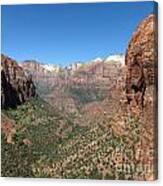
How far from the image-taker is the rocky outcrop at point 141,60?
158 inches

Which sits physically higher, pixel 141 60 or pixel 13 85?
pixel 141 60

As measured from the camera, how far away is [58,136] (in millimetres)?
4191

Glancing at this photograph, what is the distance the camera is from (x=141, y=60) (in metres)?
Result: 4.05

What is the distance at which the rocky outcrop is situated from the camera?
4012 millimetres

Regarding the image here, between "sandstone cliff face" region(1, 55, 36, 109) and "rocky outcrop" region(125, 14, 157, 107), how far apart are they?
1.80ft

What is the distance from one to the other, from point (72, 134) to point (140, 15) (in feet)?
2.41

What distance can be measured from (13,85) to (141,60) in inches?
28.6

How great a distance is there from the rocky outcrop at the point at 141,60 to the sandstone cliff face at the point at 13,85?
548 mm

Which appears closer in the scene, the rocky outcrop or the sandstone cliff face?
the rocky outcrop

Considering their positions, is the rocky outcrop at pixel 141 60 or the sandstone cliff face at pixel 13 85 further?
the sandstone cliff face at pixel 13 85

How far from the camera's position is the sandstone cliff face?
423 cm

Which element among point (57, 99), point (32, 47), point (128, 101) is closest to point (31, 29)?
point (32, 47)

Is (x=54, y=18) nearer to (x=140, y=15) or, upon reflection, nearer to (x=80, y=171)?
(x=140, y=15)

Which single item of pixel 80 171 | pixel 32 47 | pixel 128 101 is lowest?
pixel 80 171
